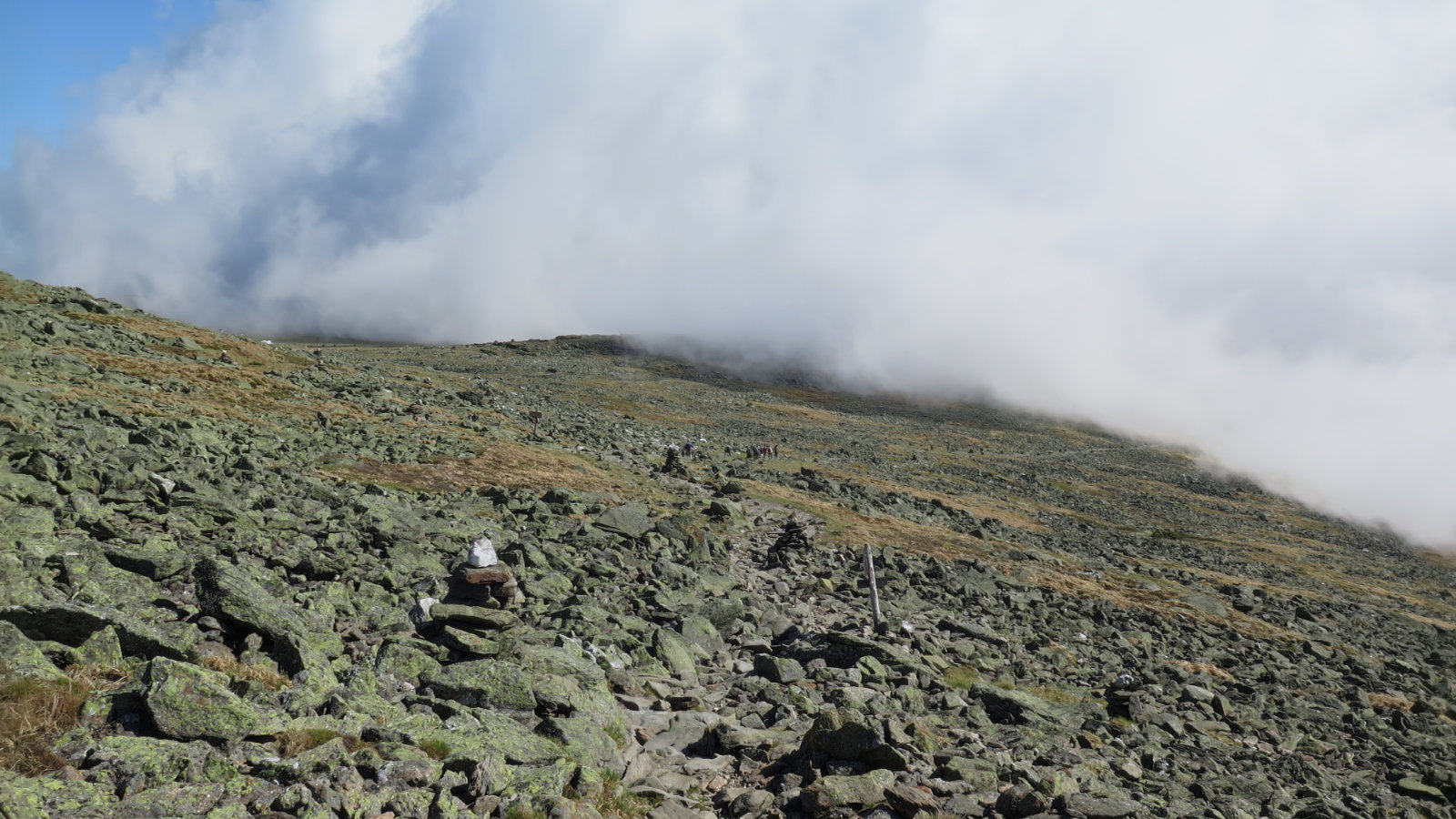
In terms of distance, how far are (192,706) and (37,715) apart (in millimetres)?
1371

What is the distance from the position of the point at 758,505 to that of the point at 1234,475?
387ft

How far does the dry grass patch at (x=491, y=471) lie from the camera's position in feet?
89.0

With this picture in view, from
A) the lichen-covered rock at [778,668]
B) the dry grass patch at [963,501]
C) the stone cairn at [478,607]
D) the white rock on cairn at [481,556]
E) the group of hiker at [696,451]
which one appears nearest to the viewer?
the stone cairn at [478,607]

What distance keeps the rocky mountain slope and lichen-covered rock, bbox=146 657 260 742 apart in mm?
36

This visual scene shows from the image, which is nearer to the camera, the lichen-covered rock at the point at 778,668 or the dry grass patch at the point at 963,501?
the lichen-covered rock at the point at 778,668

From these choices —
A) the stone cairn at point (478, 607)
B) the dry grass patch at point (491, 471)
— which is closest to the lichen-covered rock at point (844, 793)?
the stone cairn at point (478, 607)

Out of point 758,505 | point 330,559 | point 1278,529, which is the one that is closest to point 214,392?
point 330,559

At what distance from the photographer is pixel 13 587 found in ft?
33.6

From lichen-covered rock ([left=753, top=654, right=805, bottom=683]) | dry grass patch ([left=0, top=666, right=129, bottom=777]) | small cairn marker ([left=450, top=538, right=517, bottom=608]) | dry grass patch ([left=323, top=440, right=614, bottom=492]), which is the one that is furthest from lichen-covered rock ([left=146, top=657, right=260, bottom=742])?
dry grass patch ([left=323, top=440, right=614, bottom=492])

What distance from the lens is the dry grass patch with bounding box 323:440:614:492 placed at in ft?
89.0

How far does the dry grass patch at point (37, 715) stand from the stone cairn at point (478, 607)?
218 inches

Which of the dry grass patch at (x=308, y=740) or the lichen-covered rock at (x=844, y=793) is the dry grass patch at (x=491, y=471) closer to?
the dry grass patch at (x=308, y=740)

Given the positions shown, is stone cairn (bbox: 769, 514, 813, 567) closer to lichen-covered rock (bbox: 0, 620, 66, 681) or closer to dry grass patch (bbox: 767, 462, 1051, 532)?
dry grass patch (bbox: 767, 462, 1051, 532)

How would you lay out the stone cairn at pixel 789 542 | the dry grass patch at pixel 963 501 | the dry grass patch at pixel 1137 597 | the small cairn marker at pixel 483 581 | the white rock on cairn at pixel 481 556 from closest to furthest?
the small cairn marker at pixel 483 581
the white rock on cairn at pixel 481 556
the stone cairn at pixel 789 542
the dry grass patch at pixel 1137 597
the dry grass patch at pixel 963 501
